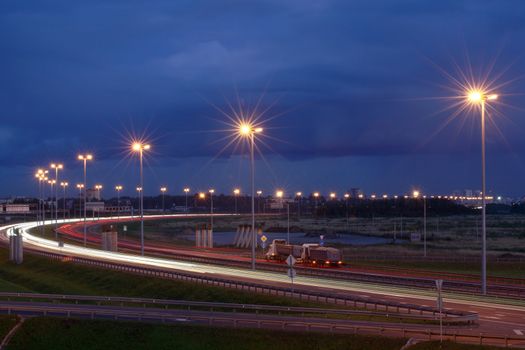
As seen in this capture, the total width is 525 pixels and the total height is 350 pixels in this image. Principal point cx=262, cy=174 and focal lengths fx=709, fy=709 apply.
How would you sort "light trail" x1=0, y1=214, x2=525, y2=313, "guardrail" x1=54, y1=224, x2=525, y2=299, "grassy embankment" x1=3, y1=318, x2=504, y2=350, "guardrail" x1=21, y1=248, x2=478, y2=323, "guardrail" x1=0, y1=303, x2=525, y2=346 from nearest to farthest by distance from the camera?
"guardrail" x1=0, y1=303, x2=525, y2=346 < "grassy embankment" x1=3, y1=318, x2=504, y2=350 < "guardrail" x1=21, y1=248, x2=478, y2=323 < "light trail" x1=0, y1=214, x2=525, y2=313 < "guardrail" x1=54, y1=224, x2=525, y2=299

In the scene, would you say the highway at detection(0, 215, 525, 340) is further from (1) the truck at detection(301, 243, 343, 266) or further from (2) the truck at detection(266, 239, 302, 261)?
(2) the truck at detection(266, 239, 302, 261)

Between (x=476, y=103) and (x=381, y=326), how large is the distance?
16873mm

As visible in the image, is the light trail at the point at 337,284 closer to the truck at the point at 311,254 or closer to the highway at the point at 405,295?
the highway at the point at 405,295

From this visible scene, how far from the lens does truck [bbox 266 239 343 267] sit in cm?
6719

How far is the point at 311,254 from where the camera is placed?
227 feet

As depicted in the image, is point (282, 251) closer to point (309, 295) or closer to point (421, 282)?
point (421, 282)

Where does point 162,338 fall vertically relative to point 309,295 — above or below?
below

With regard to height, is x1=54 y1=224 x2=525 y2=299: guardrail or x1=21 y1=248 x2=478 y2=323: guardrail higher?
x1=21 y1=248 x2=478 y2=323: guardrail

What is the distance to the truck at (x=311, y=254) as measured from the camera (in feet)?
220

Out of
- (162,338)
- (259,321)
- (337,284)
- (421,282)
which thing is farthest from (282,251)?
(162,338)

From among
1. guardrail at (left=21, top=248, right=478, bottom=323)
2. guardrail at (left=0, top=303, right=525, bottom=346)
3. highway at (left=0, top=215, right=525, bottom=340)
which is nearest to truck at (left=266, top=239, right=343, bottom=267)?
highway at (left=0, top=215, right=525, bottom=340)

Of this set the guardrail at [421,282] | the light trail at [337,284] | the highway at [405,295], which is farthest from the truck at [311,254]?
the light trail at [337,284]

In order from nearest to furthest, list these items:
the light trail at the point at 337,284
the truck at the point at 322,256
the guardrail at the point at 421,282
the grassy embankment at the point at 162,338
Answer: the grassy embankment at the point at 162,338
the light trail at the point at 337,284
the guardrail at the point at 421,282
the truck at the point at 322,256

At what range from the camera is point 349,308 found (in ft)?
127
